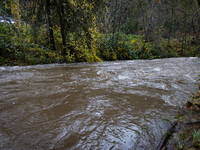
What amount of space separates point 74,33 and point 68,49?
158 centimetres

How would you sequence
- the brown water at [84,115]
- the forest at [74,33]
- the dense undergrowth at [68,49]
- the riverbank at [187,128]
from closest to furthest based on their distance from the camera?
the riverbank at [187,128], the brown water at [84,115], the forest at [74,33], the dense undergrowth at [68,49]

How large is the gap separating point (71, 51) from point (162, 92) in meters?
6.68

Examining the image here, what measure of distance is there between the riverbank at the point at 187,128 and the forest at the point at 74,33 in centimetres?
357

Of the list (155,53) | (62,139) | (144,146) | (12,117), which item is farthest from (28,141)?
(155,53)

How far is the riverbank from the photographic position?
1.67 meters

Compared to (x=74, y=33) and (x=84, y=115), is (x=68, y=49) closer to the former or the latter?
(x=74, y=33)

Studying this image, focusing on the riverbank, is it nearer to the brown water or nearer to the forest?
the brown water

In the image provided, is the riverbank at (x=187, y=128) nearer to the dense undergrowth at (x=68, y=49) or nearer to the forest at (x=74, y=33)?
the forest at (x=74, y=33)

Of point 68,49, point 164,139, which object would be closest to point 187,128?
point 164,139

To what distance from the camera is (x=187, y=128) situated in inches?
82.3

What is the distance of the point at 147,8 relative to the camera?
47.1 feet

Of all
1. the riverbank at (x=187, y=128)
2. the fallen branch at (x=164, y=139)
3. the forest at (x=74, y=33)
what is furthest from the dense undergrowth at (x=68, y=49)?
the fallen branch at (x=164, y=139)

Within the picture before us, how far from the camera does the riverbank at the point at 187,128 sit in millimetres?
1669

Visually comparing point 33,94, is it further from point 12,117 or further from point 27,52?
point 27,52
